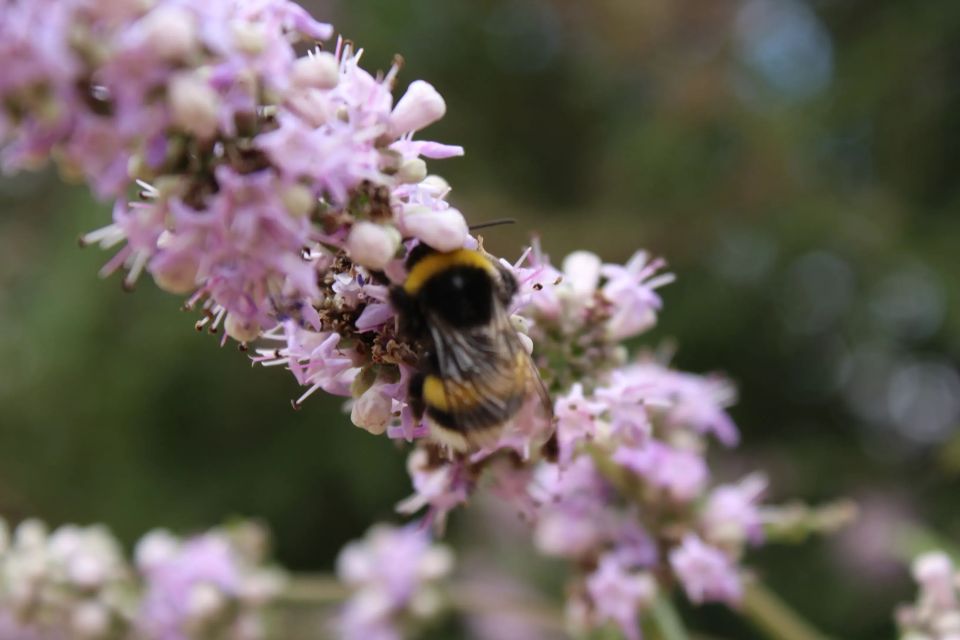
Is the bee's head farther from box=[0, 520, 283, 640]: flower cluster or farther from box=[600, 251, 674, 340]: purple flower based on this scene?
box=[0, 520, 283, 640]: flower cluster

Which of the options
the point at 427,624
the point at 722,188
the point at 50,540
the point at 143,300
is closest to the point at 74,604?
the point at 50,540

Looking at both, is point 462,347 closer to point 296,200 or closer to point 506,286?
point 506,286

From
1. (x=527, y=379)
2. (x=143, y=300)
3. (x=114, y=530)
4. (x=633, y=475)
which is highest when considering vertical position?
(x=143, y=300)

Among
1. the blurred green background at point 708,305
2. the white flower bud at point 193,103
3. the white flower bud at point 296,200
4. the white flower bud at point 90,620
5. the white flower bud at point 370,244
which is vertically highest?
the blurred green background at point 708,305

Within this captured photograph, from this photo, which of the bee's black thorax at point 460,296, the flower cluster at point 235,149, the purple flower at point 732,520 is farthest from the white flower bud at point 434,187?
the purple flower at point 732,520

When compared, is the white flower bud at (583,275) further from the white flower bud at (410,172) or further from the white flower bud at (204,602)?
the white flower bud at (204,602)

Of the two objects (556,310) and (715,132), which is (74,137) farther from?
(715,132)

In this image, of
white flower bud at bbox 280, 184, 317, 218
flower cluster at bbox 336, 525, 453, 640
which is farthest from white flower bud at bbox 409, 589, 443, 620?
white flower bud at bbox 280, 184, 317, 218
